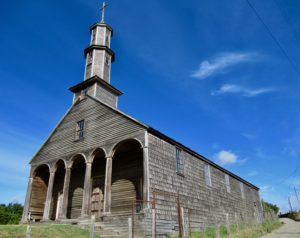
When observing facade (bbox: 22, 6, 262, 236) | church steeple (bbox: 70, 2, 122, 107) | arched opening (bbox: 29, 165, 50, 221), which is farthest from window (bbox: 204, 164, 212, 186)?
arched opening (bbox: 29, 165, 50, 221)

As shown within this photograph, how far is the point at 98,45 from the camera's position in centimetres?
2233

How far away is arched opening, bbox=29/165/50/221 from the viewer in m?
19.6

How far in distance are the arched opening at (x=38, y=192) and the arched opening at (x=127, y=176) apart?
668cm

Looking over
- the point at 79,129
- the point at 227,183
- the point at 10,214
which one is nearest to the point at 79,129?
the point at 79,129

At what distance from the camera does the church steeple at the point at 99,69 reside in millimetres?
20359

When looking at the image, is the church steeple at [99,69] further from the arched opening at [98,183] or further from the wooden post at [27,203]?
the wooden post at [27,203]

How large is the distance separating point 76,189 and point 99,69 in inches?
372

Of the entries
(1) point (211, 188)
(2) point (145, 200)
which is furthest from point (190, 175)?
(2) point (145, 200)

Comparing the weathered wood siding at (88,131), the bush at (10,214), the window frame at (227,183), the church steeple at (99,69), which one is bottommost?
the bush at (10,214)

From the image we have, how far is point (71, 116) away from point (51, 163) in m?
3.62

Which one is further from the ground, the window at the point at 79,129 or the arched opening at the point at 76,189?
the window at the point at 79,129

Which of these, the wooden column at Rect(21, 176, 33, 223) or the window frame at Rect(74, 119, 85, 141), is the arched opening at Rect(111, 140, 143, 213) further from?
the wooden column at Rect(21, 176, 33, 223)

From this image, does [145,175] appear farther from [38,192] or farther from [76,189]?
[38,192]

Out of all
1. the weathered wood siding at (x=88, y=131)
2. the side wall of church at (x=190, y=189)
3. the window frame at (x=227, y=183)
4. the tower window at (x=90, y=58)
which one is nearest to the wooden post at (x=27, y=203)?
the weathered wood siding at (x=88, y=131)
